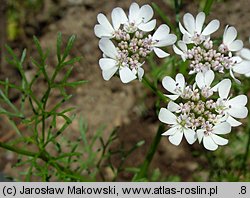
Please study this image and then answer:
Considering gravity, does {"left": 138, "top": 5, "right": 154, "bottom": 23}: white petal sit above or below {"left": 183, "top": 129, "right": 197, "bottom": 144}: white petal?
above

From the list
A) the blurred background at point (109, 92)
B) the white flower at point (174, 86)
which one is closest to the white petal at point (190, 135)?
the white flower at point (174, 86)

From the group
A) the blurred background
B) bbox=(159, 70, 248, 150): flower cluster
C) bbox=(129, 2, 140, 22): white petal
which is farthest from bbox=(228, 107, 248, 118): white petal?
the blurred background

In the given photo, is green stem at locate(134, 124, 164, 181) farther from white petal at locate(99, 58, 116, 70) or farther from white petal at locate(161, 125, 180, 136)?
white petal at locate(99, 58, 116, 70)

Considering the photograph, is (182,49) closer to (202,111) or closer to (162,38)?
(162,38)

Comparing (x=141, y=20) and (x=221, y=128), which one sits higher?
(x=141, y=20)

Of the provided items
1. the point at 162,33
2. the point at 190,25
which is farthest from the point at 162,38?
the point at 190,25

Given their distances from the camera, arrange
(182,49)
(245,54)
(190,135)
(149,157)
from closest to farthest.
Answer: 1. (190,135)
2. (182,49)
3. (245,54)
4. (149,157)

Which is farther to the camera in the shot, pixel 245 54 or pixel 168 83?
pixel 245 54
